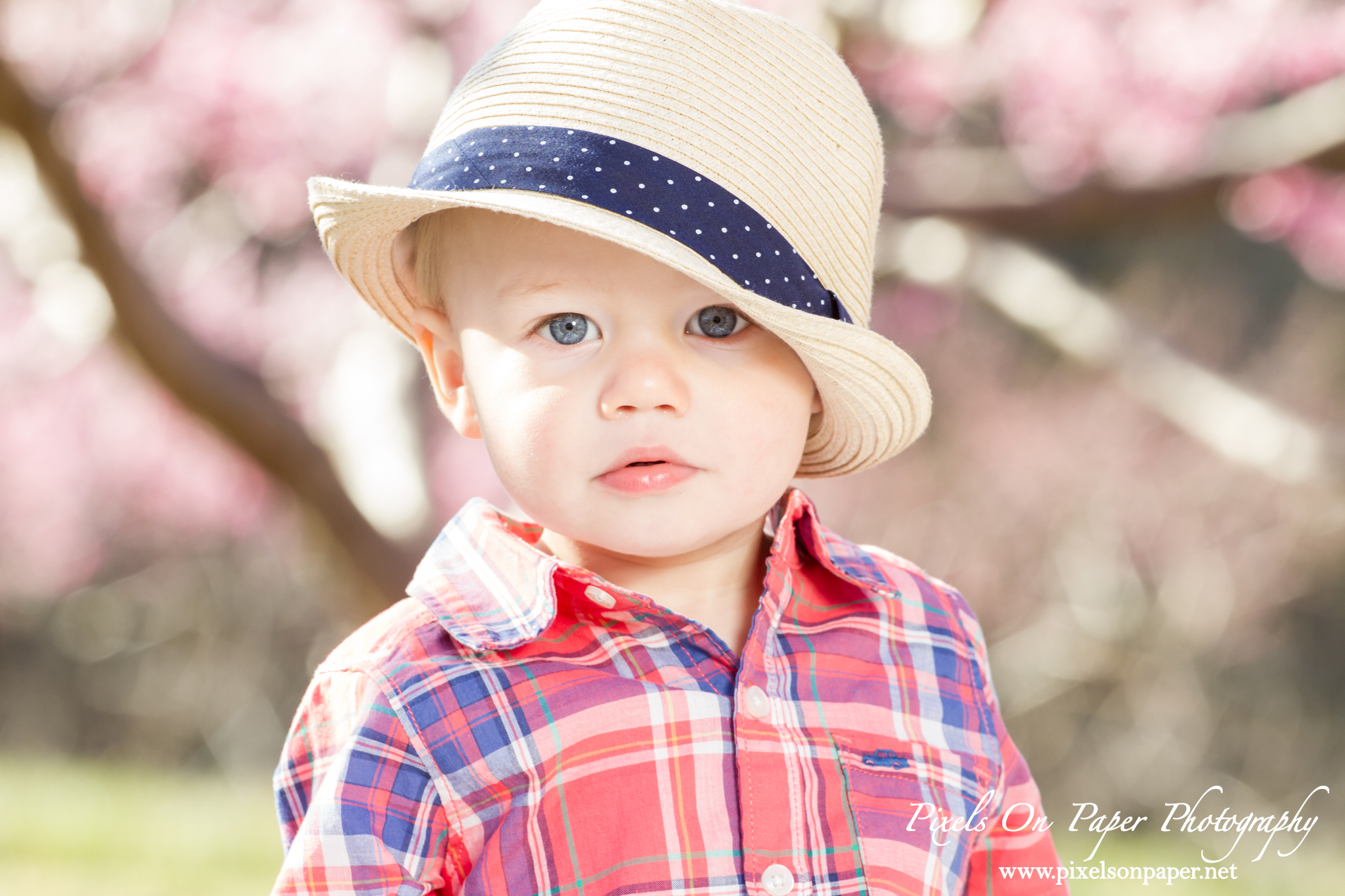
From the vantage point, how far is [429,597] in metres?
1.22

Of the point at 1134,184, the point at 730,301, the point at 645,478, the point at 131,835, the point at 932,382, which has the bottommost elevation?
the point at 131,835

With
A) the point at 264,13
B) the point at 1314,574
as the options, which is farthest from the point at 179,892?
the point at 1314,574

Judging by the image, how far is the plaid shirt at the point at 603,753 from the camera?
110 centimetres

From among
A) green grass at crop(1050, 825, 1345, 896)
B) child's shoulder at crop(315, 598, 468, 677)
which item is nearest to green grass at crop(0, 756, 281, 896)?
green grass at crop(1050, 825, 1345, 896)

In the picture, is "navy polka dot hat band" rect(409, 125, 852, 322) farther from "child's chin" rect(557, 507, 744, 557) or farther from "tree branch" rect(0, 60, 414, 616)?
"tree branch" rect(0, 60, 414, 616)

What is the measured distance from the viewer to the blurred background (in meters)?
2.93

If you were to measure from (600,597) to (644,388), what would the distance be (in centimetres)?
21

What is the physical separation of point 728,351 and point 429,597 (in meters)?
0.38

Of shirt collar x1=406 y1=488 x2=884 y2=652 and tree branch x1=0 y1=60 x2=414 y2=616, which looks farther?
tree branch x1=0 y1=60 x2=414 y2=616

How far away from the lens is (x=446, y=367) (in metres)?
1.32

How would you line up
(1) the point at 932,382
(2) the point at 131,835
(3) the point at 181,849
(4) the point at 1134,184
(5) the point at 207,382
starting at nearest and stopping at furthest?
(5) the point at 207,382 → (4) the point at 1134,184 → (3) the point at 181,849 → (2) the point at 131,835 → (1) the point at 932,382

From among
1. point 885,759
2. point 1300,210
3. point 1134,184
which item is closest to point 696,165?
point 885,759

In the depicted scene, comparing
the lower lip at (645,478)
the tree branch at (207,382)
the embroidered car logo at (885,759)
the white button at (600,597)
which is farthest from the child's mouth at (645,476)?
the tree branch at (207,382)

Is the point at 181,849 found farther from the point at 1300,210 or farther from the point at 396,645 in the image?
the point at 1300,210
